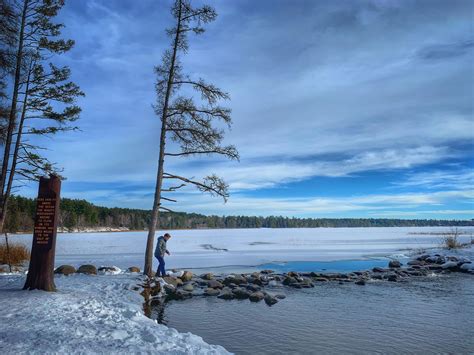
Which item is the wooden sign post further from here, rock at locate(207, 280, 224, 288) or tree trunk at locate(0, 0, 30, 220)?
tree trunk at locate(0, 0, 30, 220)

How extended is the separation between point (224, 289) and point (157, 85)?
923cm

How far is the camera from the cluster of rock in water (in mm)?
13727

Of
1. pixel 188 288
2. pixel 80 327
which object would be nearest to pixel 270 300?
pixel 188 288

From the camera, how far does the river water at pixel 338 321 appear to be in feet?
26.8

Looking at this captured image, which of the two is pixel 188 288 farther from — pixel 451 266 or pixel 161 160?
pixel 451 266

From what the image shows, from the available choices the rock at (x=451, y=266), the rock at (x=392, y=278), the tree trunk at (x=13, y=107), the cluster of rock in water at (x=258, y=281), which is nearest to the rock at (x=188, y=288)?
the cluster of rock in water at (x=258, y=281)

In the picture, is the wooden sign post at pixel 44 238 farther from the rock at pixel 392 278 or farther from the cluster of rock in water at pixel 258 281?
the rock at pixel 392 278

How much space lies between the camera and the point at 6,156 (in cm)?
1648

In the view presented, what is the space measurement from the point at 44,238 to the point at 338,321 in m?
8.72

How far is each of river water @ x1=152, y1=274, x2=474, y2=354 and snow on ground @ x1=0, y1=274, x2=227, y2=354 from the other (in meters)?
1.38

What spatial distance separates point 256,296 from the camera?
13.4 metres

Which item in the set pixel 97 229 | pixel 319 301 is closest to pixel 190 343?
pixel 319 301

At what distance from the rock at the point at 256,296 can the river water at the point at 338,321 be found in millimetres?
468

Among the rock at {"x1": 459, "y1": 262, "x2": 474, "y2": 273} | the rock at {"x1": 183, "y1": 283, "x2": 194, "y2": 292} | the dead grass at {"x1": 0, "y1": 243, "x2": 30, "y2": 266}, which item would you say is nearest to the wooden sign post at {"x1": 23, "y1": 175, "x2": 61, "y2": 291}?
the rock at {"x1": 183, "y1": 283, "x2": 194, "y2": 292}
